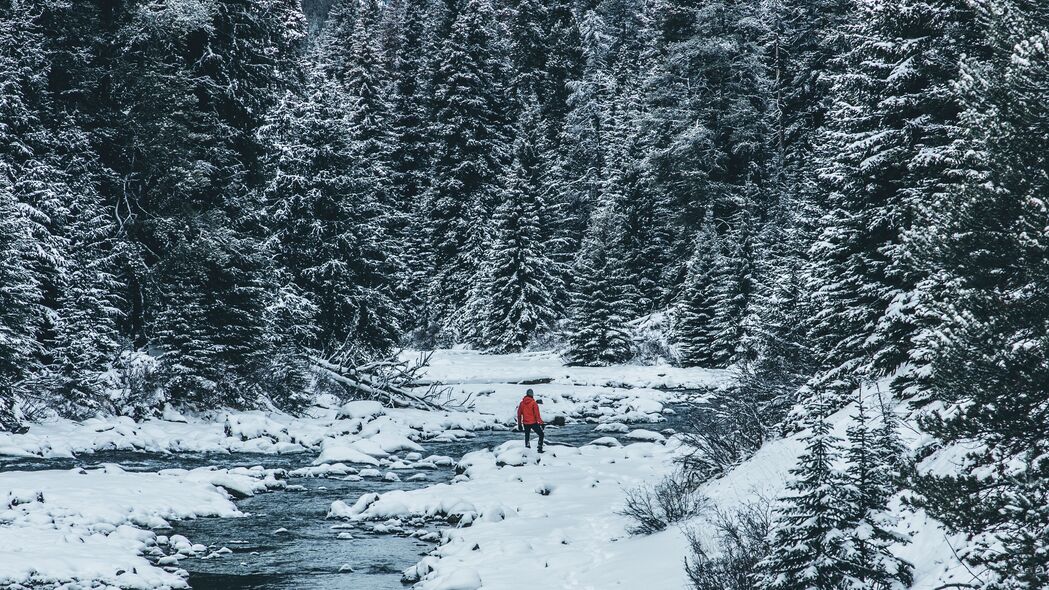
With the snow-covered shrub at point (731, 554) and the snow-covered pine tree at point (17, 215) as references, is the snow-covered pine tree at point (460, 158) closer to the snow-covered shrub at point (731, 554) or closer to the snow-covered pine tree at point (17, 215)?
the snow-covered pine tree at point (17, 215)

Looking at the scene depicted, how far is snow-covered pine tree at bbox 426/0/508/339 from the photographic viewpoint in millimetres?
47656

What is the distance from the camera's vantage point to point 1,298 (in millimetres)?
16734

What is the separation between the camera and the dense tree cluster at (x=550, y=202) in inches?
230

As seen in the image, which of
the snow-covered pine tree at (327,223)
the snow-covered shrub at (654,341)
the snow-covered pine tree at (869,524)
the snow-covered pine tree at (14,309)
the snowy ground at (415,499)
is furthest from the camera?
the snow-covered shrub at (654,341)

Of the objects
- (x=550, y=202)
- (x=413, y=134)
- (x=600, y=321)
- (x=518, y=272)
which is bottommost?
(x=600, y=321)

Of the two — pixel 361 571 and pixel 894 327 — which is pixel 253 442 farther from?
pixel 894 327

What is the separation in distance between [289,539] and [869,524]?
9041 mm

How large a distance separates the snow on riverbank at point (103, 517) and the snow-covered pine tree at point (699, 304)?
81.0 feet

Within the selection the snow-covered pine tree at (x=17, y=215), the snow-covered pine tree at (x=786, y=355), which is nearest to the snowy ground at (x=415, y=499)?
the snow-covered pine tree at (x=17, y=215)

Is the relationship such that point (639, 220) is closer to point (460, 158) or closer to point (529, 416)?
point (460, 158)

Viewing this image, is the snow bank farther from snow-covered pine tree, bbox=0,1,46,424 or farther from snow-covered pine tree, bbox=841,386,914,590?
snow-covered pine tree, bbox=841,386,914,590

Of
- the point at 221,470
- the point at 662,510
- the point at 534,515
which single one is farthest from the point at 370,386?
the point at 662,510

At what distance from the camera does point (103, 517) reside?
12.2 metres

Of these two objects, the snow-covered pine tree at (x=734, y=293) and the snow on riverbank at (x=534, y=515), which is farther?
the snow-covered pine tree at (x=734, y=293)
